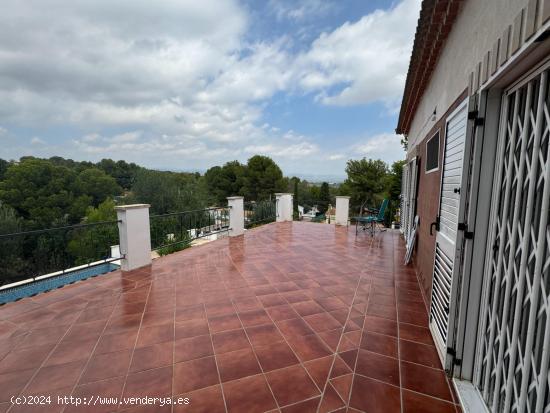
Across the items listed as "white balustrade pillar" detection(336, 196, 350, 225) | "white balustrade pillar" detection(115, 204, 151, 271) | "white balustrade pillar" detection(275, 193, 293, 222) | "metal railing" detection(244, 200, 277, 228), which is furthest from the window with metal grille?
"white balustrade pillar" detection(275, 193, 293, 222)

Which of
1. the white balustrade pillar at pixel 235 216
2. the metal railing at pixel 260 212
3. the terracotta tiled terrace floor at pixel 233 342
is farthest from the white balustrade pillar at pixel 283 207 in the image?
the terracotta tiled terrace floor at pixel 233 342

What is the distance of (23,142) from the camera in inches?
758

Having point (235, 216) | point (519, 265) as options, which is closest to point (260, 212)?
point (235, 216)

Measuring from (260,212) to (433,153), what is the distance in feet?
19.3

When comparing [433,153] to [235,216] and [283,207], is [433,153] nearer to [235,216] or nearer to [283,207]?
[235,216]

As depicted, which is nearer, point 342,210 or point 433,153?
point 433,153

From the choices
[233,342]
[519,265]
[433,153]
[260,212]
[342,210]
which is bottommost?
[233,342]

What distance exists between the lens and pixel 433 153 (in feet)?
11.3

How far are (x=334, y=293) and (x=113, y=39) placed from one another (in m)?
7.50

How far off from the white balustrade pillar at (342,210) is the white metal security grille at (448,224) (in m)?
5.91

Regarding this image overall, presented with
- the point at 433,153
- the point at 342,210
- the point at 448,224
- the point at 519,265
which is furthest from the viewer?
the point at 342,210

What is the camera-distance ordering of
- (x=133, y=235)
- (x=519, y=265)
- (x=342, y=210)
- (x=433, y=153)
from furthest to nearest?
(x=342, y=210)
(x=133, y=235)
(x=433, y=153)
(x=519, y=265)

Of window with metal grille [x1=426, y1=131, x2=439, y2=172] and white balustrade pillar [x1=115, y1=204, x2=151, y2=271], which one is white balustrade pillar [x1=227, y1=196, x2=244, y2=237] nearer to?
white balustrade pillar [x1=115, y1=204, x2=151, y2=271]

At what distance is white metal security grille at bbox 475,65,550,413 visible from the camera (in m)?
1.06
